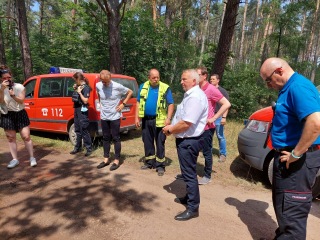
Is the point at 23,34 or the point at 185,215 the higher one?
the point at 23,34

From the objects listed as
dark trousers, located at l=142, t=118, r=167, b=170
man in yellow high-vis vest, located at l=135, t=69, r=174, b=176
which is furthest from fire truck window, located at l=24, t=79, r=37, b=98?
dark trousers, located at l=142, t=118, r=167, b=170

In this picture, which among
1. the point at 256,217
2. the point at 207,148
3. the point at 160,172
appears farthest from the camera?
the point at 160,172

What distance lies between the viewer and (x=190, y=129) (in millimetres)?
2613

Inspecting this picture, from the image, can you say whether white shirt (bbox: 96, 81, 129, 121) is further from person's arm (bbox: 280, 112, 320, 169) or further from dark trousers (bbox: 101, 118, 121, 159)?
person's arm (bbox: 280, 112, 320, 169)

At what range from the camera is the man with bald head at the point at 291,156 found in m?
1.74

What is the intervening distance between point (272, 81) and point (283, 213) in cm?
120

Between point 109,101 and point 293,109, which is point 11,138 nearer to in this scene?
point 109,101

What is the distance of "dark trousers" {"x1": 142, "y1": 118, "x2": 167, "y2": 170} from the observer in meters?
4.08

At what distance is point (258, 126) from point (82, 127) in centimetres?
370

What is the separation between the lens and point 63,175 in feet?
12.7

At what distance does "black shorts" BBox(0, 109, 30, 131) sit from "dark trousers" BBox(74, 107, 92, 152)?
1090 millimetres

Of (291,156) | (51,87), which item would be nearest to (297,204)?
(291,156)

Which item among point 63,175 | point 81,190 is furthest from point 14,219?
point 63,175

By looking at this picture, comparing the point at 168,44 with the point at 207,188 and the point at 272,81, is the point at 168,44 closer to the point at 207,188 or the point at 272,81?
the point at 207,188
